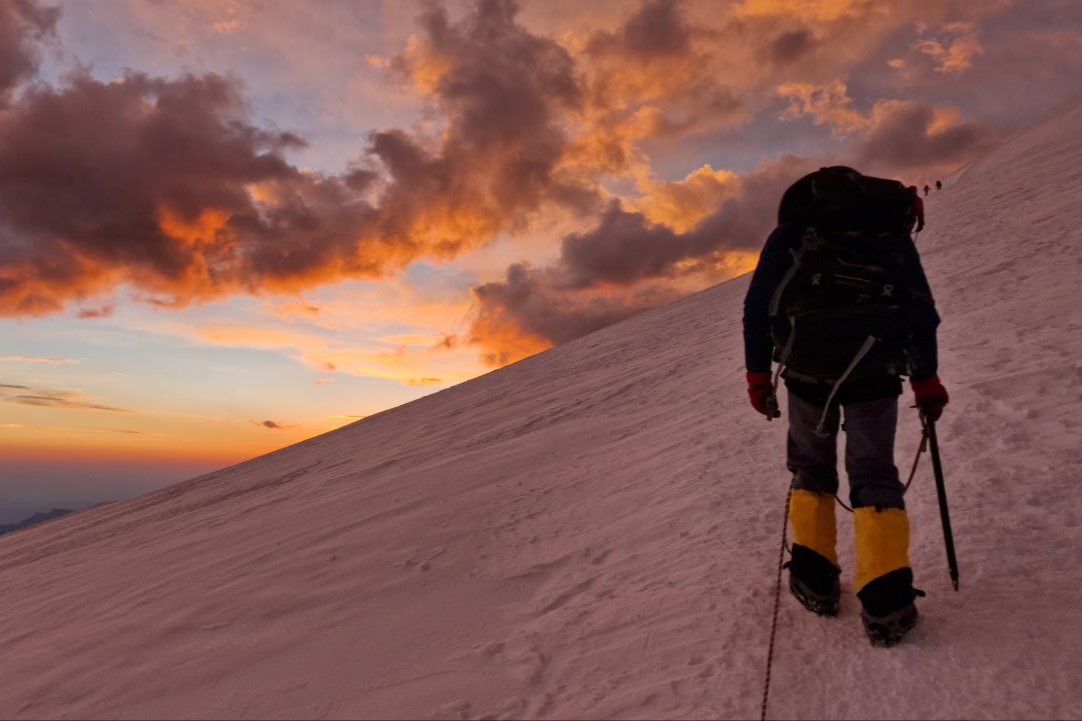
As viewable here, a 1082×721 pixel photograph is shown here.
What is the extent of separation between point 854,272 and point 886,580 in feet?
3.61

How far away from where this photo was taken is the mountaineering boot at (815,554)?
2.53 meters

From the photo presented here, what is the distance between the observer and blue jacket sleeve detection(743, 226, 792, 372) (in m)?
2.59

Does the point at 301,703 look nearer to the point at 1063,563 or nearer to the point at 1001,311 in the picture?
the point at 1063,563

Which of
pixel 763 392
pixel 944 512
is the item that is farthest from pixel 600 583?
pixel 944 512

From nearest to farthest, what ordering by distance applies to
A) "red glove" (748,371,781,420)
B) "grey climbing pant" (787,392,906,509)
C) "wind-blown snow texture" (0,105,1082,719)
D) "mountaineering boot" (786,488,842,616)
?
1. "wind-blown snow texture" (0,105,1082,719)
2. "grey climbing pant" (787,392,906,509)
3. "mountaineering boot" (786,488,842,616)
4. "red glove" (748,371,781,420)

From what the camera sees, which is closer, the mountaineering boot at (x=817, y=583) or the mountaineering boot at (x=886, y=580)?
the mountaineering boot at (x=886, y=580)

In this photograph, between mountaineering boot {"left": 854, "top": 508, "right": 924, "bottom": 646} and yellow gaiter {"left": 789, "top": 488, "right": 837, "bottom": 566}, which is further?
yellow gaiter {"left": 789, "top": 488, "right": 837, "bottom": 566}

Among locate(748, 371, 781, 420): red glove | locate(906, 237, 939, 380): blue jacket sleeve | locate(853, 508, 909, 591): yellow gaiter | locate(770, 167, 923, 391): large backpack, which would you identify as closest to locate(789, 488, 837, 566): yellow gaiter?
locate(853, 508, 909, 591): yellow gaiter

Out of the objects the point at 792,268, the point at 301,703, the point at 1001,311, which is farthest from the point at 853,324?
the point at 1001,311

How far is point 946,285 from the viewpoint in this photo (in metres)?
7.85

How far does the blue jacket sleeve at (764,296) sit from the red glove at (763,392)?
0.03 m

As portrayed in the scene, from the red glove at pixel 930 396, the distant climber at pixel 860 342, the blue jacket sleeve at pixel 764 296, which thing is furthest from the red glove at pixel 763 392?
the red glove at pixel 930 396

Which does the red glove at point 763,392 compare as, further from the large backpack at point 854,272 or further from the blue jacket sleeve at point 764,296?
the large backpack at point 854,272

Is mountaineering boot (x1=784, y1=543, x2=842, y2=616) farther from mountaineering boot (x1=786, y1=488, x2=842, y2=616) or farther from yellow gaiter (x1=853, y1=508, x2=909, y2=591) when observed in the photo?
yellow gaiter (x1=853, y1=508, x2=909, y2=591)
